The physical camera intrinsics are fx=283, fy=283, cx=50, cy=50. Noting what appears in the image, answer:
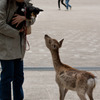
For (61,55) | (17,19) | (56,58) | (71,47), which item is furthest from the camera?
(71,47)

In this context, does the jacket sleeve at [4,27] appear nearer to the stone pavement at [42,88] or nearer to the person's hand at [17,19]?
the person's hand at [17,19]

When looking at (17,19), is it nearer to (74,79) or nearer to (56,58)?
(56,58)

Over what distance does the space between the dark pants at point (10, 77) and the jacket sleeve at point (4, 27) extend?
0.42 m

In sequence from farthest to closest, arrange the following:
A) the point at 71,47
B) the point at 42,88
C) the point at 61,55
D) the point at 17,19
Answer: the point at 71,47 < the point at 61,55 < the point at 42,88 < the point at 17,19

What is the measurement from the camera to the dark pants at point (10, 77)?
4.13 meters

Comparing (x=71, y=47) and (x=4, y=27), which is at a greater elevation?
(x=4, y=27)

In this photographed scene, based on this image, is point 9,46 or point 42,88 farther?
point 42,88

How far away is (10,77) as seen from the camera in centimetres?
420

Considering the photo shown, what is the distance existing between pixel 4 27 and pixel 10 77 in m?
0.79

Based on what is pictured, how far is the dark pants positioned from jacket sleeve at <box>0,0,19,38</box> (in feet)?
1.39

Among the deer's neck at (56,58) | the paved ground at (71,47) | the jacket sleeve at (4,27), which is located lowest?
the paved ground at (71,47)

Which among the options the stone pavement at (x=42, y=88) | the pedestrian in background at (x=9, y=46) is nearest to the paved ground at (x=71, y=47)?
the stone pavement at (x=42, y=88)

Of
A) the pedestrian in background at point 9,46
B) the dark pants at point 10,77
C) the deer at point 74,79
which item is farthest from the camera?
the dark pants at point 10,77

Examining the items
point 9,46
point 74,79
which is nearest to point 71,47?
point 9,46
